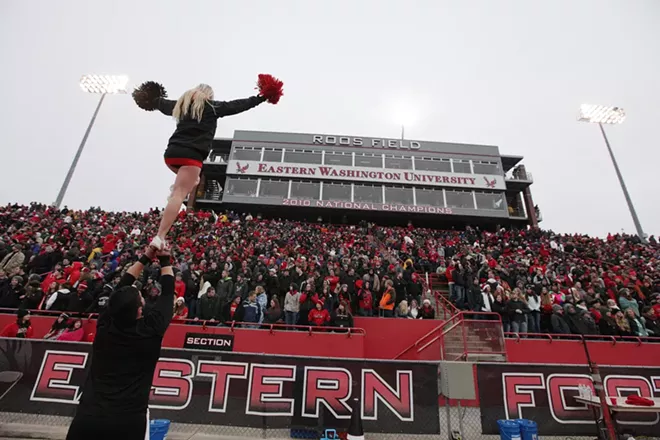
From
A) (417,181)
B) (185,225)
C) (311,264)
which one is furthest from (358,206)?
(311,264)

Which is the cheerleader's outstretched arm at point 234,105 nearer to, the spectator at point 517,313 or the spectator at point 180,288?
the spectator at point 180,288

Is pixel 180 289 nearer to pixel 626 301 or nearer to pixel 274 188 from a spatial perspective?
pixel 626 301

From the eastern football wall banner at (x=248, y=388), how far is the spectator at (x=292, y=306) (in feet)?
13.3

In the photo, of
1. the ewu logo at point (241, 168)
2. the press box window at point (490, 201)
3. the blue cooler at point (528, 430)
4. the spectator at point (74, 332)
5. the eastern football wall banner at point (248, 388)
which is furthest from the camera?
the ewu logo at point (241, 168)

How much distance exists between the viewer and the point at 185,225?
69.2ft

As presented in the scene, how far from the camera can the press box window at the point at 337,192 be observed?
31969 mm

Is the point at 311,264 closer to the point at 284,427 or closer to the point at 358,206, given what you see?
the point at 284,427

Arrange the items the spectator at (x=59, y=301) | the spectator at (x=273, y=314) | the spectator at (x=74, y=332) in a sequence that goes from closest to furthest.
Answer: the spectator at (x=74, y=332), the spectator at (x=59, y=301), the spectator at (x=273, y=314)

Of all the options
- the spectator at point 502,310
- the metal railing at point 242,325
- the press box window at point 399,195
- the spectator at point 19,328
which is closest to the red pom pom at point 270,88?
the metal railing at point 242,325

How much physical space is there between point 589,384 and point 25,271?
15649 millimetres

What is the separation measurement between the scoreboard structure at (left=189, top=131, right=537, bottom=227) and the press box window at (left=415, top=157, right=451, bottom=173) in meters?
0.10

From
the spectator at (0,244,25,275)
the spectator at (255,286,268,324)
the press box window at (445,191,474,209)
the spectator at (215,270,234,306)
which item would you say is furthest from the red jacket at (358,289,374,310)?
the press box window at (445,191,474,209)

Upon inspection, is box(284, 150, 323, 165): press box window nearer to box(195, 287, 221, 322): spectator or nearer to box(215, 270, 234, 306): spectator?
box(215, 270, 234, 306): spectator

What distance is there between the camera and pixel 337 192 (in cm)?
3231
